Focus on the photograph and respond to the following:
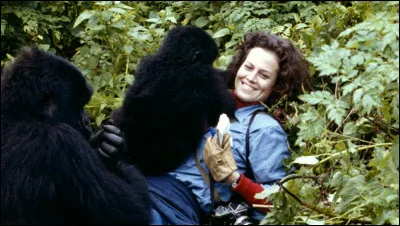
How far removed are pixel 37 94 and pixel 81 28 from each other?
3042mm

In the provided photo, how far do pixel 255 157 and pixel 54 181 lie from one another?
1.23 metres

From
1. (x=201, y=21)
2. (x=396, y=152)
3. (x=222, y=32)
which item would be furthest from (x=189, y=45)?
(x=201, y=21)

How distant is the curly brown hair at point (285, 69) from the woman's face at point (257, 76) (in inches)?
1.4

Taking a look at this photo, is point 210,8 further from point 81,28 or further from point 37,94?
point 37,94

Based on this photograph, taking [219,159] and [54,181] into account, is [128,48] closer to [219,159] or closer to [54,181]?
[219,159]

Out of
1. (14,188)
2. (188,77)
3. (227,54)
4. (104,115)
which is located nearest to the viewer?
(14,188)

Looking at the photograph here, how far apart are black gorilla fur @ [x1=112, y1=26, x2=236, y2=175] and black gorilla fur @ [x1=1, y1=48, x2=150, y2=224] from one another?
0.41m

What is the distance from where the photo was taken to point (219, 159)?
3.70m

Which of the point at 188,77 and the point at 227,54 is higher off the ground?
the point at 188,77

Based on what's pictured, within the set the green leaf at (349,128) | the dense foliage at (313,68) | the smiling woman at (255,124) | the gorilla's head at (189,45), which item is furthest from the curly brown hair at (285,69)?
the gorilla's head at (189,45)

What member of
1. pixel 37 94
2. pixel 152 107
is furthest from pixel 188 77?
pixel 37 94

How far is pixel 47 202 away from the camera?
10.4 feet

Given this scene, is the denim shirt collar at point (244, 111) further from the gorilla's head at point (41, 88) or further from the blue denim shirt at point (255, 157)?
the gorilla's head at point (41, 88)

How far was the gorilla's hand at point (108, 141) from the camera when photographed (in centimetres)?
343
